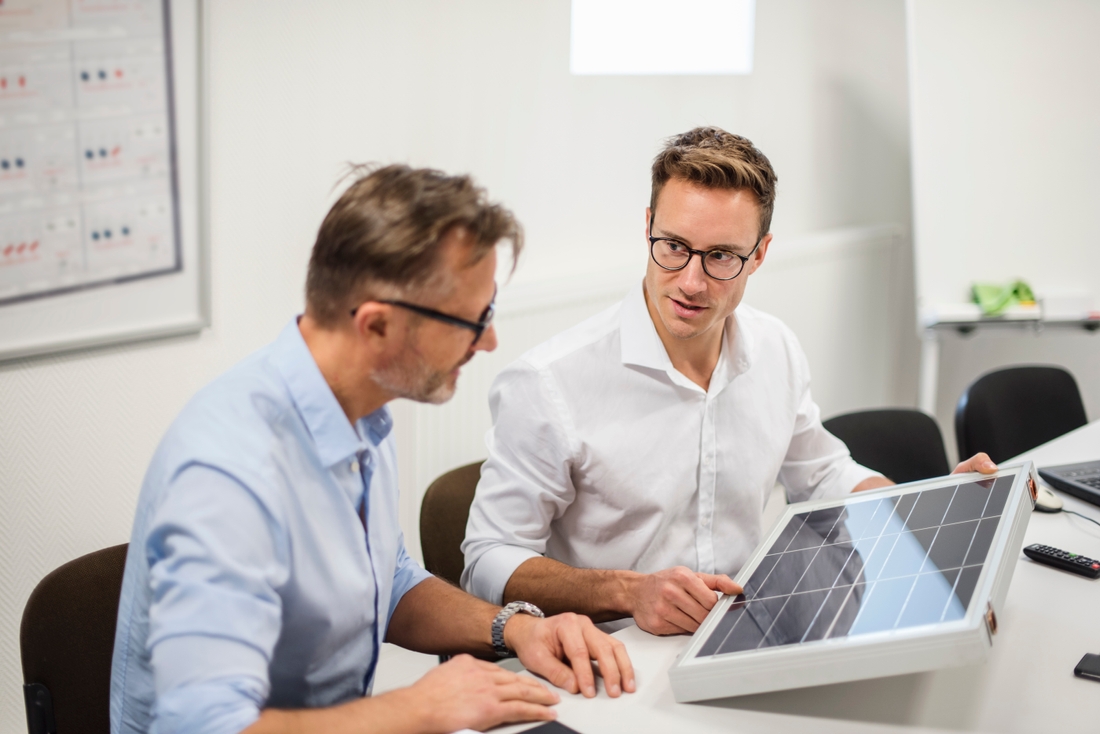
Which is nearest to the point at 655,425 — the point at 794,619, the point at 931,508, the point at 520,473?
the point at 520,473

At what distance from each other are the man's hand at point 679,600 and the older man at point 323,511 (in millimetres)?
121

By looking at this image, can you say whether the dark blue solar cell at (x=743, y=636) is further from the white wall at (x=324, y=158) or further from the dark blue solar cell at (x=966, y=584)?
the white wall at (x=324, y=158)

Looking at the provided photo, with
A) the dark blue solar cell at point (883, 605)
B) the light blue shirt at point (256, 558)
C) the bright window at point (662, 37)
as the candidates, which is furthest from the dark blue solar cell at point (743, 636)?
the bright window at point (662, 37)

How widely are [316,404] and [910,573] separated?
2.61ft

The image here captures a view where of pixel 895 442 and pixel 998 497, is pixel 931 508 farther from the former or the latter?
pixel 895 442

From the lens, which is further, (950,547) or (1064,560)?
(1064,560)

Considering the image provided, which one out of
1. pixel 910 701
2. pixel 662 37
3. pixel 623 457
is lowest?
pixel 910 701

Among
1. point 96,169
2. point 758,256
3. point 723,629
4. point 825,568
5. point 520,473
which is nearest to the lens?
point 723,629

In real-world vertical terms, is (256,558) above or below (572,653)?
above

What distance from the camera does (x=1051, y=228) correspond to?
365cm

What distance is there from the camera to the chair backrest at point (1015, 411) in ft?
8.46

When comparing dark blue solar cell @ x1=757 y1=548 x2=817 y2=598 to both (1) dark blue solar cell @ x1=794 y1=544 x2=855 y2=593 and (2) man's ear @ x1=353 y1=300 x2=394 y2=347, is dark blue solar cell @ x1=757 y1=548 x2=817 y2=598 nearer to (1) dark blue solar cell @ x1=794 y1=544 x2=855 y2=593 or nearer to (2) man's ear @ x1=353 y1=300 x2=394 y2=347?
(1) dark blue solar cell @ x1=794 y1=544 x2=855 y2=593

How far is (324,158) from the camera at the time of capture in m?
2.32

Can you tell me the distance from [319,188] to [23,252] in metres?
0.72
